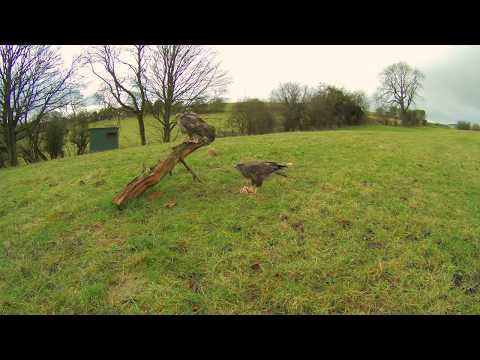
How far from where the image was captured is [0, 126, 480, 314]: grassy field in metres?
2.45

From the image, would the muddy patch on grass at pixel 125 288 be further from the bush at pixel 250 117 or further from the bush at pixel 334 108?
the bush at pixel 334 108

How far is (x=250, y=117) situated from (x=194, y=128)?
25139 millimetres

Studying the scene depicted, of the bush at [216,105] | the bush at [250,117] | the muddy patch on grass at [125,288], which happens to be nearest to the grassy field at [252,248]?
the muddy patch on grass at [125,288]

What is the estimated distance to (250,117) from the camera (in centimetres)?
2925

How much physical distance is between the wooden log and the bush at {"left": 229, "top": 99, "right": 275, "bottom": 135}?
24.6 m

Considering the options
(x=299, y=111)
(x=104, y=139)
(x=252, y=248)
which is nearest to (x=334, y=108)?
(x=299, y=111)

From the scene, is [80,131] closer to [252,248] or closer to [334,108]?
[252,248]

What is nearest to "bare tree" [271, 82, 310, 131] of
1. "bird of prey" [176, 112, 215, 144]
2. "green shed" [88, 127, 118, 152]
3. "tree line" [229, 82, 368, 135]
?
"tree line" [229, 82, 368, 135]

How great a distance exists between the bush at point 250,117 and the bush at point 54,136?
1792cm

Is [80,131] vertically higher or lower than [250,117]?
lower

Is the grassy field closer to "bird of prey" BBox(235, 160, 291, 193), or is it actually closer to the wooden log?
the wooden log

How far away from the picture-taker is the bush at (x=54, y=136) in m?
25.0
